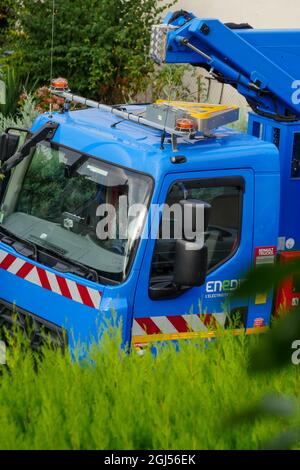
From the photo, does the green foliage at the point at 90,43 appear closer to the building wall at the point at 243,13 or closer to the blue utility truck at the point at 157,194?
the building wall at the point at 243,13

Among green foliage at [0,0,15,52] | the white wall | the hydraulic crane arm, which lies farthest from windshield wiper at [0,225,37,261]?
green foliage at [0,0,15,52]

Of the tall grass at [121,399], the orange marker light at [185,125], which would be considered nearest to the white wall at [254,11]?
the orange marker light at [185,125]

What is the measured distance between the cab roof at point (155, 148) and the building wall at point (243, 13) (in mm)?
7002

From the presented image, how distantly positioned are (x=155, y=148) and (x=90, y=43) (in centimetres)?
871

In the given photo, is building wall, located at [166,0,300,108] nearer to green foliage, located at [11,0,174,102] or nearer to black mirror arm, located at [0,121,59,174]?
green foliage, located at [11,0,174,102]

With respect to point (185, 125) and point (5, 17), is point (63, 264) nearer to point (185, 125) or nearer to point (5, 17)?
point (185, 125)

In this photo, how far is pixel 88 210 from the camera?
6.35 metres

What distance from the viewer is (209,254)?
603cm

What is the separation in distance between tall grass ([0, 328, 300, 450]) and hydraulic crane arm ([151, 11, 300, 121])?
2.38 metres

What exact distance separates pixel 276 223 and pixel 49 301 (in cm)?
154

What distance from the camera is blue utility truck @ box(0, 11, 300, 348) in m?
5.86

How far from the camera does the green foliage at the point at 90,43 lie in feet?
46.4

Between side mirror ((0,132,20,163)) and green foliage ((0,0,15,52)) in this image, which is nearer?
side mirror ((0,132,20,163))

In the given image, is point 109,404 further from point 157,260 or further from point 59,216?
point 59,216
